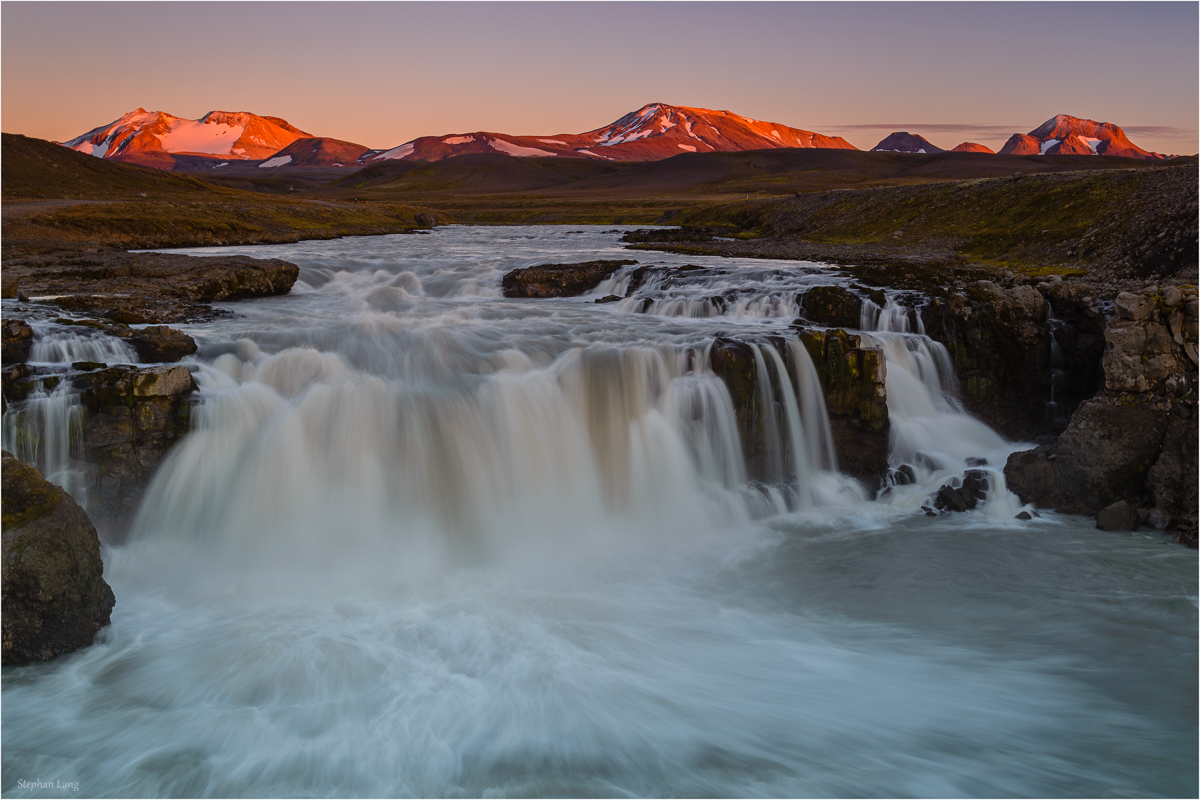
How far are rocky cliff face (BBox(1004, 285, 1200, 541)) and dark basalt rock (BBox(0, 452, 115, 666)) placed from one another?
1414cm

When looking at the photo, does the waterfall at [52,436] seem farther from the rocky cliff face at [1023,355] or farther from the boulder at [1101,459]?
the rocky cliff face at [1023,355]

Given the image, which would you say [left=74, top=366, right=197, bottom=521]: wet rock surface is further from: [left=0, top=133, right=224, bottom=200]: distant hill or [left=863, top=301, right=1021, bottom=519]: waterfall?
[left=0, top=133, right=224, bottom=200]: distant hill

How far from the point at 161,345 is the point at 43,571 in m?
6.90

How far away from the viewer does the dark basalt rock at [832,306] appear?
1850 cm

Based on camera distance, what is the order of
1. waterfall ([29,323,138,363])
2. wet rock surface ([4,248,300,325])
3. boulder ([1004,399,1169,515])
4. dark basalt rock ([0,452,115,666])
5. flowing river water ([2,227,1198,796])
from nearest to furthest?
flowing river water ([2,227,1198,796])
dark basalt rock ([0,452,115,666])
boulder ([1004,399,1169,515])
waterfall ([29,323,138,363])
wet rock surface ([4,248,300,325])

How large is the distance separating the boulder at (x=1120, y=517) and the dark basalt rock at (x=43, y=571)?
1441 cm

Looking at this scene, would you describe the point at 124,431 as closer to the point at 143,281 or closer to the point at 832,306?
the point at 143,281

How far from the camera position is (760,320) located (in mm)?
19562

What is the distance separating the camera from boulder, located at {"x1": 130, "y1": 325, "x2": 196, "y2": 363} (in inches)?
549

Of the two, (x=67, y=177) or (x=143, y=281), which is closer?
(x=143, y=281)

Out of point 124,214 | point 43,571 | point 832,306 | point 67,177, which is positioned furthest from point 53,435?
point 67,177

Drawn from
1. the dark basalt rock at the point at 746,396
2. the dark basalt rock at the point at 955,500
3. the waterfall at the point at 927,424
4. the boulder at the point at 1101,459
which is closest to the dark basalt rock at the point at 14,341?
the dark basalt rock at the point at 746,396
